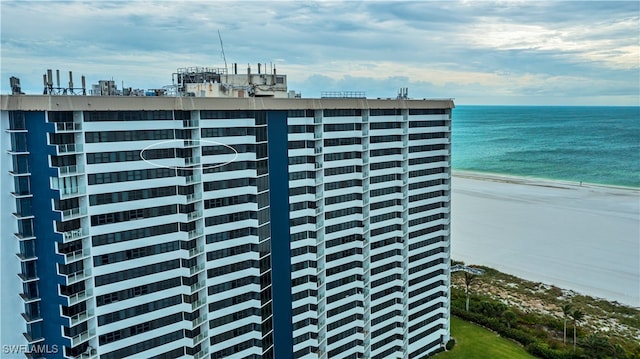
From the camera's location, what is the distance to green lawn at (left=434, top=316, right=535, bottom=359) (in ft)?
220

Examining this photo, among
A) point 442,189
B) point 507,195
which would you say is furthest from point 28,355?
point 507,195

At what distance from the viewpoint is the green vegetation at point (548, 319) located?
66.7 m

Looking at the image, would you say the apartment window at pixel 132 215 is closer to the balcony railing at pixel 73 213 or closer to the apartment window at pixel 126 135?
the balcony railing at pixel 73 213

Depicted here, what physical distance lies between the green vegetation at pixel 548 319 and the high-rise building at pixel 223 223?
40.2 feet

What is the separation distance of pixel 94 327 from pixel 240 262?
45.7ft

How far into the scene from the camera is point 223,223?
48.2 metres

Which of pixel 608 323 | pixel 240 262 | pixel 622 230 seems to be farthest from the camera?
pixel 622 230

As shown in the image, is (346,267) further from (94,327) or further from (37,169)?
(37,169)

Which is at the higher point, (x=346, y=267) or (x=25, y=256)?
(x=25, y=256)

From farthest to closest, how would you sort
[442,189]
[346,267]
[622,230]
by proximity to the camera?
[622,230], [442,189], [346,267]

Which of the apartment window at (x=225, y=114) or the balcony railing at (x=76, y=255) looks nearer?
the balcony railing at (x=76, y=255)

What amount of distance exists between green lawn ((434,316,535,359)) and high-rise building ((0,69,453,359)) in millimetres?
3591

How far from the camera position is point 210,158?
152 feet

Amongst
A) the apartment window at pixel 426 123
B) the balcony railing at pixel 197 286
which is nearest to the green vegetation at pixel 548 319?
the apartment window at pixel 426 123
